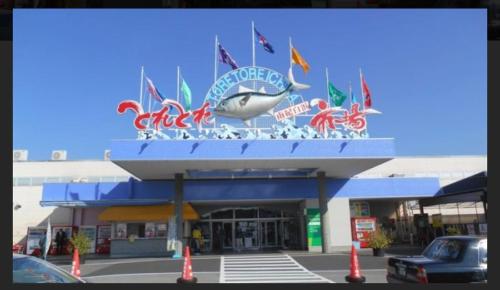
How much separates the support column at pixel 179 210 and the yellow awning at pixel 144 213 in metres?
1.47

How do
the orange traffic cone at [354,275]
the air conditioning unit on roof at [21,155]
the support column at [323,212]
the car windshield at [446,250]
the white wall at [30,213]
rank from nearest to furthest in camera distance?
the car windshield at [446,250]
the orange traffic cone at [354,275]
the support column at [323,212]
the white wall at [30,213]
the air conditioning unit on roof at [21,155]

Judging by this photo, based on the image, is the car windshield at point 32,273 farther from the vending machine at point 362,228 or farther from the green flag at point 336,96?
the vending machine at point 362,228

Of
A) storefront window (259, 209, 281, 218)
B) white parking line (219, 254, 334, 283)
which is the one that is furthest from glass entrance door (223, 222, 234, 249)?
white parking line (219, 254, 334, 283)

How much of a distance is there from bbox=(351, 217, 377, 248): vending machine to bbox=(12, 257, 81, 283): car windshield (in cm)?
2117

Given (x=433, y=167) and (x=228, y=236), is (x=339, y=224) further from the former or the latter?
(x=433, y=167)

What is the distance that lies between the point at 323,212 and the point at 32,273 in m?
18.6

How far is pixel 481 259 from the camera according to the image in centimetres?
867

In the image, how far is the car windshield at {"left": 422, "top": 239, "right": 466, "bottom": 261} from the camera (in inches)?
352

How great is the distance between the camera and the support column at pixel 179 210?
2319 centimetres

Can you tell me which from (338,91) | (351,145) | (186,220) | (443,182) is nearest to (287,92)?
(338,91)

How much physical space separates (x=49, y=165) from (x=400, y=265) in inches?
1237

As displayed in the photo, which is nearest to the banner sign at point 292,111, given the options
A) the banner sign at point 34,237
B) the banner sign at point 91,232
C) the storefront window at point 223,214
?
the storefront window at point 223,214

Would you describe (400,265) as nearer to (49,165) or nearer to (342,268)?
(342,268)

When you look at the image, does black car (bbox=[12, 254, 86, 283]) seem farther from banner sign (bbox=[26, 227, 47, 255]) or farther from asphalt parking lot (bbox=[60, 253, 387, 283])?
banner sign (bbox=[26, 227, 47, 255])
